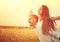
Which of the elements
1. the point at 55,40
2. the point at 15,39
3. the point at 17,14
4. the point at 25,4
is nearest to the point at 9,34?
the point at 15,39

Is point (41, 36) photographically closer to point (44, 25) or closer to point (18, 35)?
point (44, 25)

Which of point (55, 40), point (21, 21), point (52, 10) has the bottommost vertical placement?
point (55, 40)

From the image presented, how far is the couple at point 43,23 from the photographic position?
4.12 feet

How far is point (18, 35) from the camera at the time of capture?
1274 mm

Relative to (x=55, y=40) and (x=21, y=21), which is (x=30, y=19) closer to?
(x=21, y=21)

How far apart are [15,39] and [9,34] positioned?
0.25ft

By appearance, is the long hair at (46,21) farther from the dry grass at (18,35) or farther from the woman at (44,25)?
the dry grass at (18,35)

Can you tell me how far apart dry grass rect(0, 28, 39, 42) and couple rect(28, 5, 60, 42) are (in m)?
0.06

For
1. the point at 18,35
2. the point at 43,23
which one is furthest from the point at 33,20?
the point at 18,35

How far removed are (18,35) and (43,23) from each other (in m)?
0.27

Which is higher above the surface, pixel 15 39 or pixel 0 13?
pixel 0 13

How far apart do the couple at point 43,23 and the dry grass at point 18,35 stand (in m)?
0.06

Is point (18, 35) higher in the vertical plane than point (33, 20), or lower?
lower

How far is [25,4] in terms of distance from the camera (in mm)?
1292
